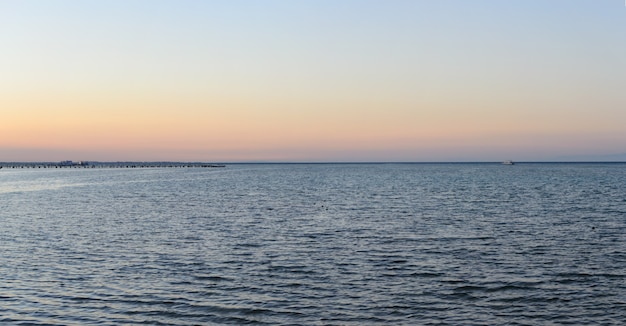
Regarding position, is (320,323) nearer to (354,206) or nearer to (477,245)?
(477,245)

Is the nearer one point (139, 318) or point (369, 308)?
point (139, 318)

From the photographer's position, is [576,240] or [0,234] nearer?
[576,240]

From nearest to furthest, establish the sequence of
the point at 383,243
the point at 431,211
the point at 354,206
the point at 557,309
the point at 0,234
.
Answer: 1. the point at 557,309
2. the point at 383,243
3. the point at 0,234
4. the point at 431,211
5. the point at 354,206

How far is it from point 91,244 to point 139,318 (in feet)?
58.0

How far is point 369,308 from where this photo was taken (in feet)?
70.6

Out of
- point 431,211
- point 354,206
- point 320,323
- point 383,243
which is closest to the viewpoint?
point 320,323

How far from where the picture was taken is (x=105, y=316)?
66.5ft

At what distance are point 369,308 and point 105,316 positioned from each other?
29.2 feet

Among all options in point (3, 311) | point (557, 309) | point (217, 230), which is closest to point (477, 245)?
point (557, 309)

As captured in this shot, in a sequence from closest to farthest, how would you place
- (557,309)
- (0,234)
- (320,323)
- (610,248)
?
(320,323)
(557,309)
(610,248)
(0,234)

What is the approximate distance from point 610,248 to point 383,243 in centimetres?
1258

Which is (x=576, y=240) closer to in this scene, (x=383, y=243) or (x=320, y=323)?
(x=383, y=243)

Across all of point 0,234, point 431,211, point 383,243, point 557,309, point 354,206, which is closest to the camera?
point 557,309

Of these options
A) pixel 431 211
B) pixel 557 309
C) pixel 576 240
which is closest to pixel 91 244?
pixel 557 309
